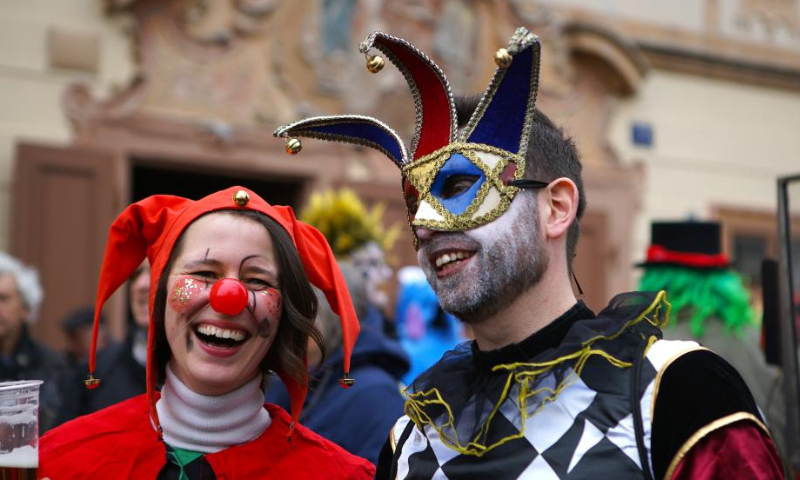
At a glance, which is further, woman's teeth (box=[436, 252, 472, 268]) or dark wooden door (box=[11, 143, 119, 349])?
dark wooden door (box=[11, 143, 119, 349])

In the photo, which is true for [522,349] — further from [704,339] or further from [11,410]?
[704,339]

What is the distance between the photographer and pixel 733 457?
1.95 m

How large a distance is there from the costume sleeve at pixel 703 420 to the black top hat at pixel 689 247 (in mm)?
2800

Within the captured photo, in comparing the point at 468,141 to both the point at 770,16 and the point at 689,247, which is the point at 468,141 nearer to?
the point at 689,247

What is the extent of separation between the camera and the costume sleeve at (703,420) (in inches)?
77.4

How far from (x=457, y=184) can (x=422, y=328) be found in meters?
3.75

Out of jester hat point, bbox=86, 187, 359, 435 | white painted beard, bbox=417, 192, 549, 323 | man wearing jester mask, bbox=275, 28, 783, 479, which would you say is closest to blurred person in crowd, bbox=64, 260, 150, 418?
jester hat point, bbox=86, 187, 359, 435

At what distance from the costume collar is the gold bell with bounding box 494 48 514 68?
21.9 inches

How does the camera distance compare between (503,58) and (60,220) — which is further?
(60,220)

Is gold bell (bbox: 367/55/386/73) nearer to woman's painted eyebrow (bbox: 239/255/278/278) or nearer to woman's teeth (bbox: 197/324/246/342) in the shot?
woman's painted eyebrow (bbox: 239/255/278/278)

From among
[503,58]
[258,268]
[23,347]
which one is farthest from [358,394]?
[23,347]

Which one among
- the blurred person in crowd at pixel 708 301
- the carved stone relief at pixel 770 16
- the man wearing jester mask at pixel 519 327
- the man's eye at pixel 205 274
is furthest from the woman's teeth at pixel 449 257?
the carved stone relief at pixel 770 16

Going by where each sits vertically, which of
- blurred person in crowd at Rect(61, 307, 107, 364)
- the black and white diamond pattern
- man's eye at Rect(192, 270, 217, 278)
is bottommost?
blurred person in crowd at Rect(61, 307, 107, 364)

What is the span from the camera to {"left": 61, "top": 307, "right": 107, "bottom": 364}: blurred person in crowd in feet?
23.4
